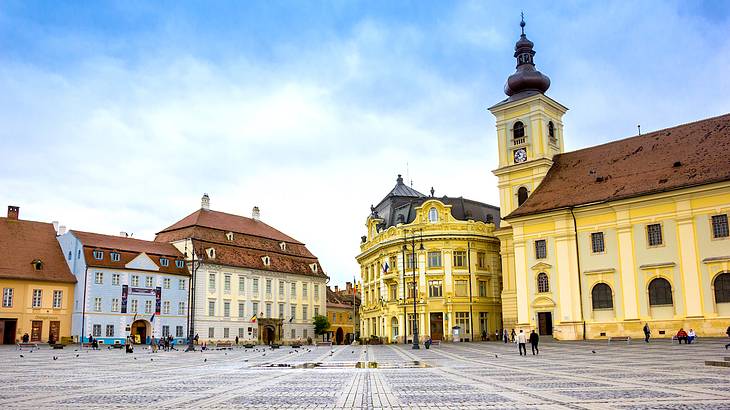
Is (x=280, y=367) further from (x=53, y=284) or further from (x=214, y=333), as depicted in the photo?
(x=214, y=333)

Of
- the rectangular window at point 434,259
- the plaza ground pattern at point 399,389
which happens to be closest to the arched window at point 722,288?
the plaza ground pattern at point 399,389

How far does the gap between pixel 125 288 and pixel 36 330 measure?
902 centimetres

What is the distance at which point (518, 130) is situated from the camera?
206ft

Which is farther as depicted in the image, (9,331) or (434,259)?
(434,259)

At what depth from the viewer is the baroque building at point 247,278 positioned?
248 ft

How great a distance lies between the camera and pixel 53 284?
2552 inches

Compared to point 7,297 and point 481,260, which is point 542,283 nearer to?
point 481,260

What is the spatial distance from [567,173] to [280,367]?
38.5 m

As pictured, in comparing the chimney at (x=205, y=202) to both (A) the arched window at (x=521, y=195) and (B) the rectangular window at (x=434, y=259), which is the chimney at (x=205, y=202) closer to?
(B) the rectangular window at (x=434, y=259)

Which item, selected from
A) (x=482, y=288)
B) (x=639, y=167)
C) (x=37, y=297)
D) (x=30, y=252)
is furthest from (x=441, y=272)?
(x=30, y=252)

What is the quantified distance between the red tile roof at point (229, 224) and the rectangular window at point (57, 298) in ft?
55.6

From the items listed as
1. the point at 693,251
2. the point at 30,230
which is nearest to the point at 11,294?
the point at 30,230

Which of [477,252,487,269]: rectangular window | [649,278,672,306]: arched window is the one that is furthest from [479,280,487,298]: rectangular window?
[649,278,672,306]: arched window

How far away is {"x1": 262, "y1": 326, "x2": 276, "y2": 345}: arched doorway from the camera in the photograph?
81688 mm
